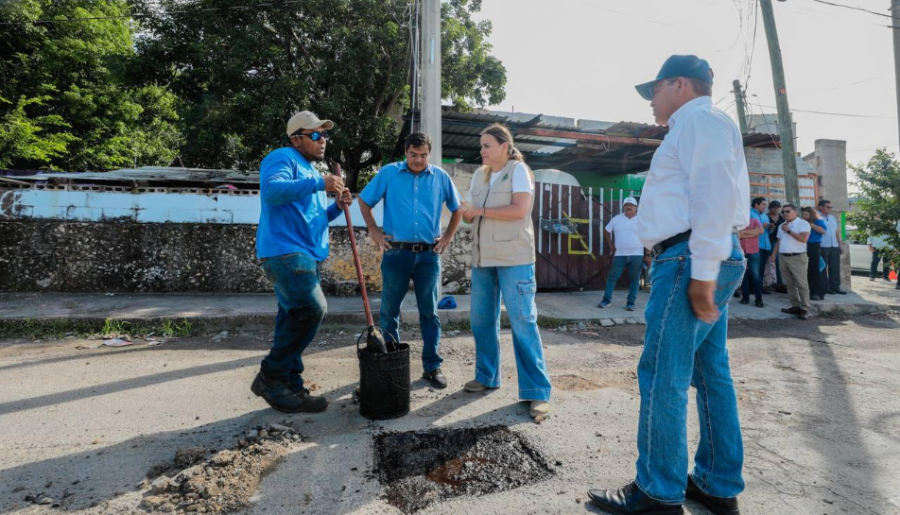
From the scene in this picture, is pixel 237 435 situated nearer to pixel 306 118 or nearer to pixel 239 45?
pixel 306 118

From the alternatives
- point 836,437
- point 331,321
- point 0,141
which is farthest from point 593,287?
point 0,141

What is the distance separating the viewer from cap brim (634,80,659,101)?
6.93 feet

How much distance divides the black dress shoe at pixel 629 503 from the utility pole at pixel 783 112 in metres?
9.34

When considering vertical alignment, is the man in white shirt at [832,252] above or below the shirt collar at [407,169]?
below

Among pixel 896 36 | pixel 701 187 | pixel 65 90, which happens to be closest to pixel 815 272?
pixel 896 36

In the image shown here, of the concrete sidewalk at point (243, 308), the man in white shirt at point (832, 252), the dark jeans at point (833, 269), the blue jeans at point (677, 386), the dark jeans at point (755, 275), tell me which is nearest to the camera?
the blue jeans at point (677, 386)

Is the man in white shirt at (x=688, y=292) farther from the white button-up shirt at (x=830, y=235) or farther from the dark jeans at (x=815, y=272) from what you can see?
the white button-up shirt at (x=830, y=235)

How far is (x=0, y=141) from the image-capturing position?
14609mm

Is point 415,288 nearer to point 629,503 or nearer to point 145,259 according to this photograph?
point 629,503

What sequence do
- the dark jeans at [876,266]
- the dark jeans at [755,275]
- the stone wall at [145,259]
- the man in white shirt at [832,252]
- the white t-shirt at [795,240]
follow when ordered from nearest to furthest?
the stone wall at [145,259]
the white t-shirt at [795,240]
the dark jeans at [755,275]
the man in white shirt at [832,252]
the dark jeans at [876,266]

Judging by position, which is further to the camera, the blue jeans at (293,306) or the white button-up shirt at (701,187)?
the blue jeans at (293,306)

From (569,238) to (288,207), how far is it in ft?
21.9

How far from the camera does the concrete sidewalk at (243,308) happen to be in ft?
18.6

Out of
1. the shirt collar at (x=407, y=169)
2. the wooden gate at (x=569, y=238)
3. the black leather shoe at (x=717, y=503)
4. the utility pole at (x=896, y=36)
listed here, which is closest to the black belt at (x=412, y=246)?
the shirt collar at (x=407, y=169)
